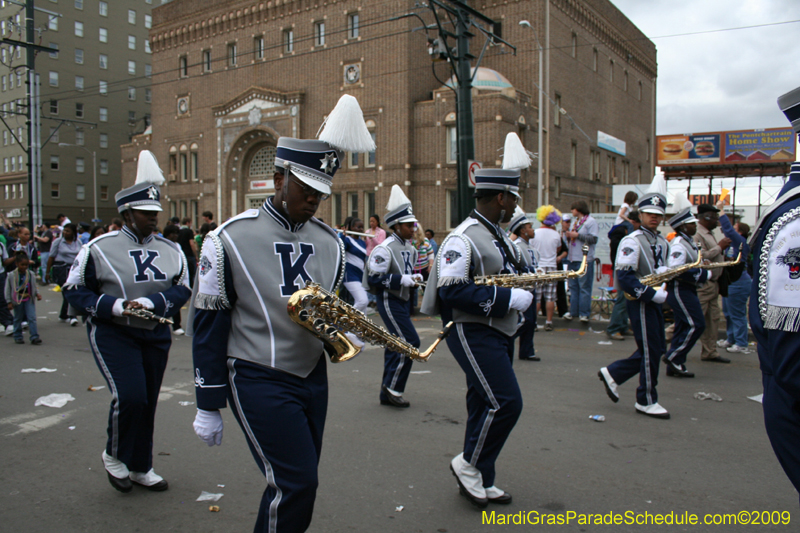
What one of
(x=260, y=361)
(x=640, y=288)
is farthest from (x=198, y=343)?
(x=640, y=288)

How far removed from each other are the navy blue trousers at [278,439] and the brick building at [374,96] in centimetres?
2438

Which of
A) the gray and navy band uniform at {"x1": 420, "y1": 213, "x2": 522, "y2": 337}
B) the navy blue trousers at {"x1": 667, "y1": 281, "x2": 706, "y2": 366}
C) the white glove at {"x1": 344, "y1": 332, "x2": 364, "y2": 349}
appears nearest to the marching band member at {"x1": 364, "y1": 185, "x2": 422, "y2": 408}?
the gray and navy band uniform at {"x1": 420, "y1": 213, "x2": 522, "y2": 337}

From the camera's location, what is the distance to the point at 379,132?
93.9 ft

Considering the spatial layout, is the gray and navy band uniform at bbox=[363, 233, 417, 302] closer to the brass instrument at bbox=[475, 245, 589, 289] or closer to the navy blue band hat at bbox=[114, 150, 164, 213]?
the brass instrument at bbox=[475, 245, 589, 289]

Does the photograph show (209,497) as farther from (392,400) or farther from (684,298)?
(684,298)

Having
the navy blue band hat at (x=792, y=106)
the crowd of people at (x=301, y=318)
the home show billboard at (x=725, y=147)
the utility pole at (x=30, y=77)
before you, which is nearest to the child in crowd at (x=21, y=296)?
the crowd of people at (x=301, y=318)

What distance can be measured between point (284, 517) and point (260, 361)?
2.17 feet

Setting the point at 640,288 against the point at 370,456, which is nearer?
the point at 370,456

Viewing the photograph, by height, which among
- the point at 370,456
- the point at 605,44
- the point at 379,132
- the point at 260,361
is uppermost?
the point at 605,44

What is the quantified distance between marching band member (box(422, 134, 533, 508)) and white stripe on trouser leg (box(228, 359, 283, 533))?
1.59m

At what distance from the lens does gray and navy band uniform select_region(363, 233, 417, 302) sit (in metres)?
6.25

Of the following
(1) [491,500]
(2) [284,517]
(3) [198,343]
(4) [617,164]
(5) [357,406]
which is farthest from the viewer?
(4) [617,164]

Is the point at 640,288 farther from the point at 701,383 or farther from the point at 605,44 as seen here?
the point at 605,44

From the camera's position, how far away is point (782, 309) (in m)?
2.14
